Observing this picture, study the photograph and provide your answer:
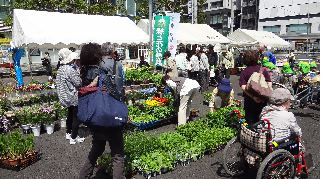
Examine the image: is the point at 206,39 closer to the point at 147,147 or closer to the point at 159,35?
the point at 159,35

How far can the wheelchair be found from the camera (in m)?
4.54

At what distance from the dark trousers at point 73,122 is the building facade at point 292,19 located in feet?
180

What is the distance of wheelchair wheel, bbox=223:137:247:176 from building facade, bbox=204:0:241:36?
74379mm

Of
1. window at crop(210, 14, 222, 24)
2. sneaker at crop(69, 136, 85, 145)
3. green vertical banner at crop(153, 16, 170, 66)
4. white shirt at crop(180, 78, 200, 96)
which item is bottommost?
sneaker at crop(69, 136, 85, 145)

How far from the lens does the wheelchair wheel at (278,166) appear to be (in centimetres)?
446

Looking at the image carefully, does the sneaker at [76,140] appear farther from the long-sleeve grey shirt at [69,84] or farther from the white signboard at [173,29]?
the white signboard at [173,29]

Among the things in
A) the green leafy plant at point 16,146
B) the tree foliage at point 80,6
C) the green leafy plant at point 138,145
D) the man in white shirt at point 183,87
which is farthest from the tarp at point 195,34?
the green leafy plant at point 16,146

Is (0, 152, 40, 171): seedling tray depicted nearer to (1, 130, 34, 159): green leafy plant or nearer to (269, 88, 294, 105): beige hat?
(1, 130, 34, 159): green leafy plant

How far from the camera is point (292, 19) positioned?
6309 cm

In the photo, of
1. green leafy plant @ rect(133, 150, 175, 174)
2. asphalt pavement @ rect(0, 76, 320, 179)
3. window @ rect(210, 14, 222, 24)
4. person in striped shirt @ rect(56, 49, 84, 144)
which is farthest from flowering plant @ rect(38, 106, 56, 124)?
window @ rect(210, 14, 222, 24)

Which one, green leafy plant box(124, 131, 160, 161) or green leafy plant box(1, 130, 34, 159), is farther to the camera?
green leafy plant box(1, 130, 34, 159)

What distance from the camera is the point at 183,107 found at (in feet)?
27.2

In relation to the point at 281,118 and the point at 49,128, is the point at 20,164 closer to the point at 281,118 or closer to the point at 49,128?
the point at 49,128

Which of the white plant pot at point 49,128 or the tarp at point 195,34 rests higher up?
the tarp at point 195,34
